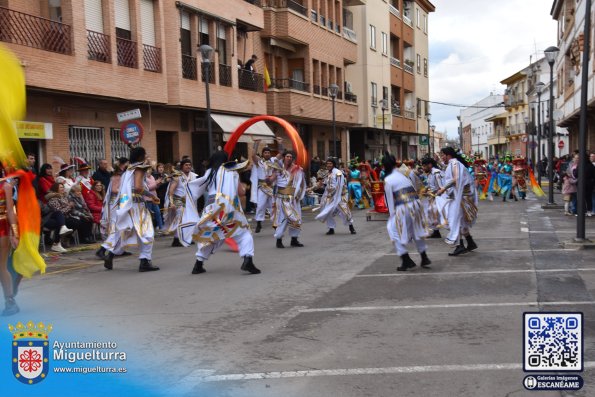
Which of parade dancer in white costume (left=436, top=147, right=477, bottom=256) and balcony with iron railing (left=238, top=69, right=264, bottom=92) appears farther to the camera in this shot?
balcony with iron railing (left=238, top=69, right=264, bottom=92)

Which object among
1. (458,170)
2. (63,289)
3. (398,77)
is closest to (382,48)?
(398,77)

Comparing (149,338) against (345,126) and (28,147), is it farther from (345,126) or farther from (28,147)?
(345,126)

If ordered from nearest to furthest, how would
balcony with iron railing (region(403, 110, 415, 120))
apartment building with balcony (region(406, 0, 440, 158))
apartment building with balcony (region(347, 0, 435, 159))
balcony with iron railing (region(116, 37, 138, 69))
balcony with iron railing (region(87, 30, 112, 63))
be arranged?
1. balcony with iron railing (region(87, 30, 112, 63))
2. balcony with iron railing (region(116, 37, 138, 69))
3. apartment building with balcony (region(347, 0, 435, 159))
4. balcony with iron railing (region(403, 110, 415, 120))
5. apartment building with balcony (region(406, 0, 440, 158))

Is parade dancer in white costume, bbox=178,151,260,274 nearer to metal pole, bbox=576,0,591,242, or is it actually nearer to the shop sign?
metal pole, bbox=576,0,591,242

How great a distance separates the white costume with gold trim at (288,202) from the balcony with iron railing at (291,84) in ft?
58.0

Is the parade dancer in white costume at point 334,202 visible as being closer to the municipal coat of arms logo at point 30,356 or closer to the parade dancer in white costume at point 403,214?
the parade dancer in white costume at point 403,214

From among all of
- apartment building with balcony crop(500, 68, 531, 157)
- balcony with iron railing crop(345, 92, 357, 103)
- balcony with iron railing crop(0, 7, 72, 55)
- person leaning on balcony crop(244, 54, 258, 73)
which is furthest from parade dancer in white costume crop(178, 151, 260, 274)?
apartment building with balcony crop(500, 68, 531, 157)

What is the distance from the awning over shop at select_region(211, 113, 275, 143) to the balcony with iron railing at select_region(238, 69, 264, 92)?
1.39 metres

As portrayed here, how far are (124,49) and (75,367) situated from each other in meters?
16.6

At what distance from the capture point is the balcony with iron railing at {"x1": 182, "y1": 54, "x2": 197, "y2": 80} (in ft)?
76.6

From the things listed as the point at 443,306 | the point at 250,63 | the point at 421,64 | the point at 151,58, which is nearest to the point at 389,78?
the point at 421,64

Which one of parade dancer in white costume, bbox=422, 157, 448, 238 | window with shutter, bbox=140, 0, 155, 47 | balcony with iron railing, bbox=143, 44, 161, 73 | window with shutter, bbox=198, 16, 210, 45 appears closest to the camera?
parade dancer in white costume, bbox=422, 157, 448, 238

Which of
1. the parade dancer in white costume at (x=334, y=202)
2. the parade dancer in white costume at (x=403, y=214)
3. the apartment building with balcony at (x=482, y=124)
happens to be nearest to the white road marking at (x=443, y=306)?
the parade dancer in white costume at (x=403, y=214)

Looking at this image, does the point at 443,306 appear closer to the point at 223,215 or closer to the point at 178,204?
the point at 223,215
